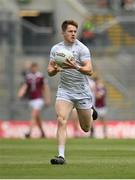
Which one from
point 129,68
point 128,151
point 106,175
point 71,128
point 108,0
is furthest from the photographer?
point 108,0

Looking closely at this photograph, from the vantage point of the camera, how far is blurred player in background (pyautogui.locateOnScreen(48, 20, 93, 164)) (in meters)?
15.0

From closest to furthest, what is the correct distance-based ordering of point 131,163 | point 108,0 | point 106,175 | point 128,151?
point 106,175 → point 131,163 → point 128,151 → point 108,0

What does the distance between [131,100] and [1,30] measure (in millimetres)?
5358

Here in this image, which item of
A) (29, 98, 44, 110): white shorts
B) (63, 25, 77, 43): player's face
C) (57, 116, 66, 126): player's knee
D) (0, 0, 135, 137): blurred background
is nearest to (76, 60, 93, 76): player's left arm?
(63, 25, 77, 43): player's face

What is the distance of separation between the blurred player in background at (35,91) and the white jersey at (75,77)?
13.0 metres

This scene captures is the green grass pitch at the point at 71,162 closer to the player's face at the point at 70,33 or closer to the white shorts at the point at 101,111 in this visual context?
the player's face at the point at 70,33

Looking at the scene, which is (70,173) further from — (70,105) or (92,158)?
(92,158)

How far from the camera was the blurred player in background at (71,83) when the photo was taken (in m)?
15.0

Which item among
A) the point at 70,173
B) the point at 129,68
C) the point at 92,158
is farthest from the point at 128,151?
the point at 129,68

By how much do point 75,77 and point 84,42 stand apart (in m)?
18.7

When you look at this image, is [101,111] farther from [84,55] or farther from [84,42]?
[84,55]

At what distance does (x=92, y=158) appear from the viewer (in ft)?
54.9

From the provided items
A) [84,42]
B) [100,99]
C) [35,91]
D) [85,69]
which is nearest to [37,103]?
[35,91]

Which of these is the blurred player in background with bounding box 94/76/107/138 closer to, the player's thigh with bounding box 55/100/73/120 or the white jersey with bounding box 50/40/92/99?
the white jersey with bounding box 50/40/92/99
